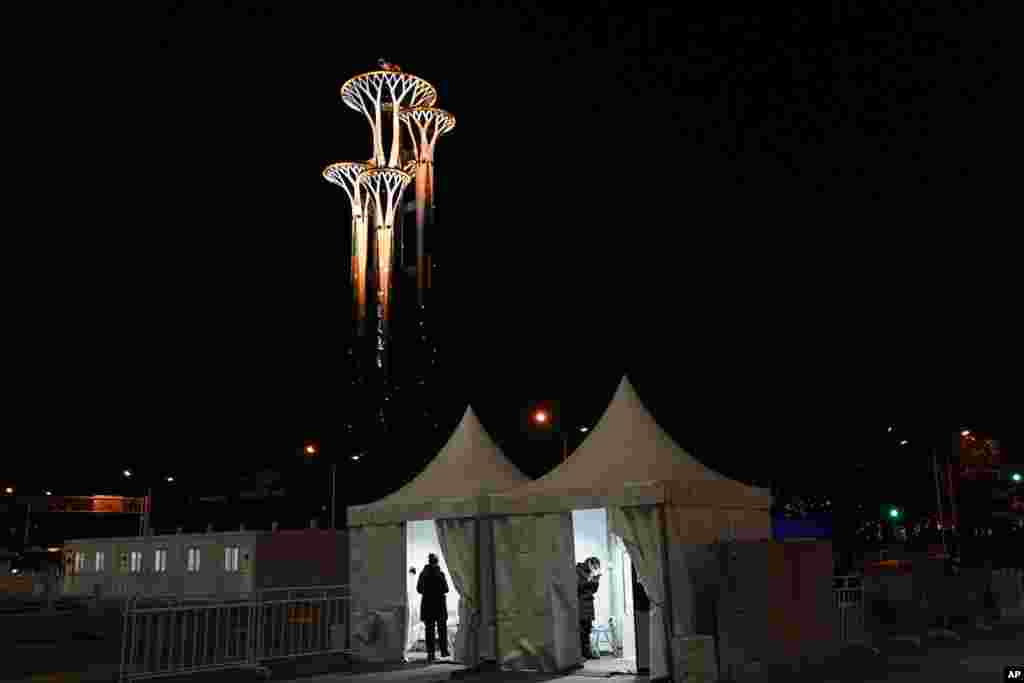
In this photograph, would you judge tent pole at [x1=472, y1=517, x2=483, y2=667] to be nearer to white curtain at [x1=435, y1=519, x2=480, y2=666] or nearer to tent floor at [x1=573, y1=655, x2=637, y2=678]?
white curtain at [x1=435, y1=519, x2=480, y2=666]

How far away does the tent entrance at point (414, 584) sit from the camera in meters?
16.9

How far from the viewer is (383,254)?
3506cm

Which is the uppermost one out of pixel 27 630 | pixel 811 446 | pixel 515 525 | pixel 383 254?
pixel 383 254

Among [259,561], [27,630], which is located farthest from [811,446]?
[27,630]

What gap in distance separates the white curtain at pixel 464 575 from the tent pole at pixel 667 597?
10.3ft

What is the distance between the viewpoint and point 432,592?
1559cm

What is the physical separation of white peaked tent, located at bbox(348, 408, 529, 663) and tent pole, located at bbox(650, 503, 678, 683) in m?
2.93

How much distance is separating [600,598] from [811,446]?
130 ft

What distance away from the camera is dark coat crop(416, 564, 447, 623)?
611 inches

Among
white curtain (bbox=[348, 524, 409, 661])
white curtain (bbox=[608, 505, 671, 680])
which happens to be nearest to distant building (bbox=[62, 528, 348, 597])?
white curtain (bbox=[348, 524, 409, 661])

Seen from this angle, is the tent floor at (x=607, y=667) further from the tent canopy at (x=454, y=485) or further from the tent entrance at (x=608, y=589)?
the tent canopy at (x=454, y=485)

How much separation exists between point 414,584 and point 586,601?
3.69 meters

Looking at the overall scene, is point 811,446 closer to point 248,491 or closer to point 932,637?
point 932,637

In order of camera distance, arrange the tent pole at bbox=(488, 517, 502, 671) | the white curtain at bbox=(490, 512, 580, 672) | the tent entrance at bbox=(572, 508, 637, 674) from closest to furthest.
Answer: the white curtain at bbox=(490, 512, 580, 672)
the tent pole at bbox=(488, 517, 502, 671)
the tent entrance at bbox=(572, 508, 637, 674)
